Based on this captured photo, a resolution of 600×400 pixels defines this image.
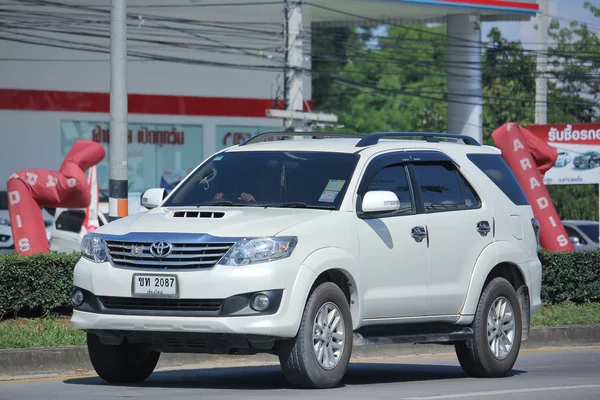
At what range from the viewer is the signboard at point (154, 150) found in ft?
133

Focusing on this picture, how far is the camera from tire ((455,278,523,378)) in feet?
35.3

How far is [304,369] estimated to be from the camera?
9016 mm

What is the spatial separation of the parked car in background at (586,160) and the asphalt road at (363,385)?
2232cm

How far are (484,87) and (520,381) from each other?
56.0 meters

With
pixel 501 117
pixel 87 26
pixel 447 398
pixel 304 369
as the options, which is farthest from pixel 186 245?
pixel 501 117

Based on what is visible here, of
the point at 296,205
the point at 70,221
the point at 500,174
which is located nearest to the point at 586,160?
the point at 70,221

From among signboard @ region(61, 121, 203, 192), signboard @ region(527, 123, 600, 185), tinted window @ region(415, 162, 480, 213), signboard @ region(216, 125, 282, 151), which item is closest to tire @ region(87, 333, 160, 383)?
tinted window @ region(415, 162, 480, 213)

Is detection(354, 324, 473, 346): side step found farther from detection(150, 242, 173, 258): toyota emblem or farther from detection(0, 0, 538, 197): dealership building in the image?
detection(0, 0, 538, 197): dealership building

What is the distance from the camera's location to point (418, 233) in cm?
1019

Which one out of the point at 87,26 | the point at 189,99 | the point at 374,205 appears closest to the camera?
the point at 374,205

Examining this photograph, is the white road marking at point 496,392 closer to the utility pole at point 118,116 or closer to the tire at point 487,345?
the tire at point 487,345

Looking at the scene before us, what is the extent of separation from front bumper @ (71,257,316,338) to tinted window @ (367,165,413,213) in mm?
1478

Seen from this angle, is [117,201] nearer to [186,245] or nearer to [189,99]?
[186,245]

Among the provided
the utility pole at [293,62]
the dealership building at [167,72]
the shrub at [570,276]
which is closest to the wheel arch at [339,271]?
the shrub at [570,276]
